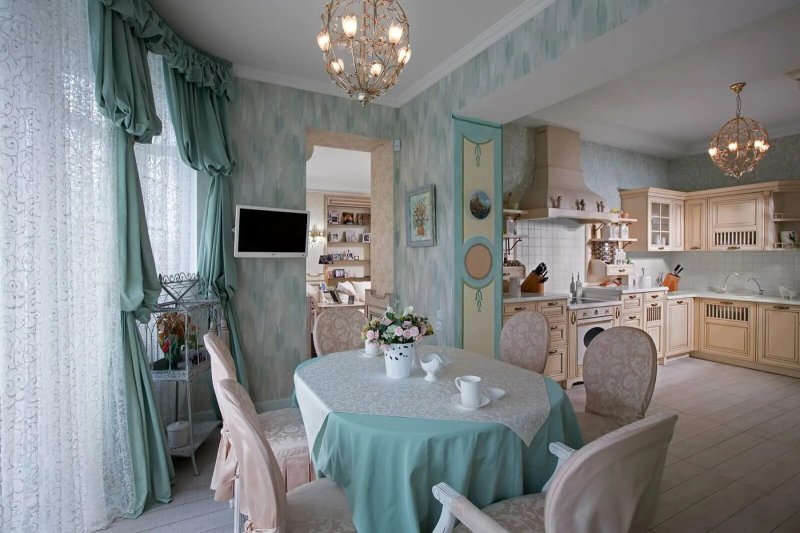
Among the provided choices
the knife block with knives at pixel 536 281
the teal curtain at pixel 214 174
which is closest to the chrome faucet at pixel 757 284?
the knife block with knives at pixel 536 281

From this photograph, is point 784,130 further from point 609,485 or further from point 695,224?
point 609,485

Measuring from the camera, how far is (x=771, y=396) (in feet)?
13.1

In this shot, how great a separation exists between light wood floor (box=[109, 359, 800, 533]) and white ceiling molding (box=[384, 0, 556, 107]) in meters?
3.00

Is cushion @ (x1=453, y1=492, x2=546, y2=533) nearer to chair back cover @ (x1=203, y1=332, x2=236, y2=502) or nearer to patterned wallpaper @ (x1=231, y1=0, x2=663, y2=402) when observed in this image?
chair back cover @ (x1=203, y1=332, x2=236, y2=502)

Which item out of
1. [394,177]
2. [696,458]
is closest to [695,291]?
[696,458]

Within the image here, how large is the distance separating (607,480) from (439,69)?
3.27 metres

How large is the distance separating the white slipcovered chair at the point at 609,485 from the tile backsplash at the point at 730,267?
213 inches

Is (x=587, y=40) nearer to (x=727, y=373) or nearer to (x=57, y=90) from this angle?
(x=57, y=90)

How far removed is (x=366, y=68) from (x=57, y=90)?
4.58ft

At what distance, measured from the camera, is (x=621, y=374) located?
2100 millimetres

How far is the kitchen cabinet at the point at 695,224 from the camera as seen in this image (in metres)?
5.49

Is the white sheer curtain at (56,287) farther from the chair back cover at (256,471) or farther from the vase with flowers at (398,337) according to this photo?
the vase with flowers at (398,337)

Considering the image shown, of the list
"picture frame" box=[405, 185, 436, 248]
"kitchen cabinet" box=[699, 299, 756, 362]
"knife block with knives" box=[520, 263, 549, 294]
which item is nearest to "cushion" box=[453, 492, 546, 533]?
"picture frame" box=[405, 185, 436, 248]

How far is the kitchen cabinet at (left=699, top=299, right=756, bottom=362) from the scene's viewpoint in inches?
193
